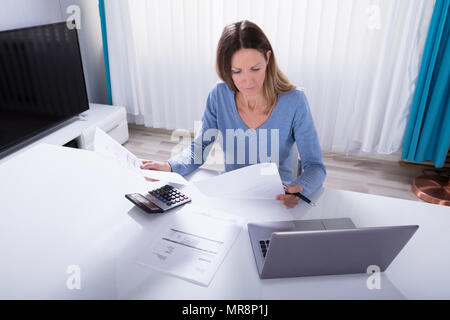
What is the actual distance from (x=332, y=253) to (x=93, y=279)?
0.60m

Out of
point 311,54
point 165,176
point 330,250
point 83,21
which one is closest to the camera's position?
point 330,250

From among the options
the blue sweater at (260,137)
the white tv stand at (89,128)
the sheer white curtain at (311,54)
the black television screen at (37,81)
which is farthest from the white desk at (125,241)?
the sheer white curtain at (311,54)

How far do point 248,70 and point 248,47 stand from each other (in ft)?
0.28

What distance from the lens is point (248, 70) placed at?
4.34 ft

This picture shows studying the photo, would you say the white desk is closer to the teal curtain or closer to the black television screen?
the black television screen

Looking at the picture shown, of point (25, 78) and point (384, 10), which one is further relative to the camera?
point (384, 10)

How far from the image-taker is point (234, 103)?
4.97 ft

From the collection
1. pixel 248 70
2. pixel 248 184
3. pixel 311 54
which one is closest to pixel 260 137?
pixel 248 70

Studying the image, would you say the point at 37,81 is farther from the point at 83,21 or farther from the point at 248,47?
the point at 248,47

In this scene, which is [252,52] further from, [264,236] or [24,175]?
[24,175]

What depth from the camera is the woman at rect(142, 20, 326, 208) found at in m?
1.29

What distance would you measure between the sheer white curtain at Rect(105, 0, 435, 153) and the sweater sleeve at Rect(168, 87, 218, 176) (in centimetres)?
152

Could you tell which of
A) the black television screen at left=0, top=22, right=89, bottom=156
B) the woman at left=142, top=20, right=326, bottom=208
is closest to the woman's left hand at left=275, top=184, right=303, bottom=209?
the woman at left=142, top=20, right=326, bottom=208
